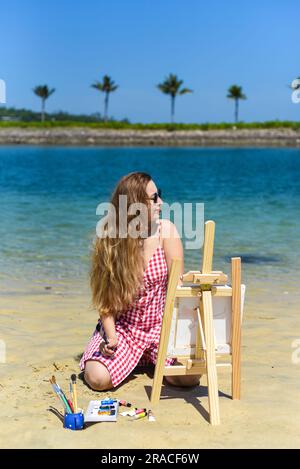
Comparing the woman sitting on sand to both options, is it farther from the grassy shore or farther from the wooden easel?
the grassy shore

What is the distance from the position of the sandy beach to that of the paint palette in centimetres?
4

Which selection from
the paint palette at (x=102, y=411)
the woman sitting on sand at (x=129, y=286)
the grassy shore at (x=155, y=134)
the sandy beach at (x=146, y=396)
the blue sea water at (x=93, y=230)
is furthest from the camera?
the grassy shore at (x=155, y=134)

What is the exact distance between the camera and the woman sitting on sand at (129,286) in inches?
169

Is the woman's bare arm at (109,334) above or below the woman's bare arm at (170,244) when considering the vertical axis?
below

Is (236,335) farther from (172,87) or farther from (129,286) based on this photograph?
(172,87)

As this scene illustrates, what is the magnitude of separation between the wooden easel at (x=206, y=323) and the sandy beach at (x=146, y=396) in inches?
5.8

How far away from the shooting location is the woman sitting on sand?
428 cm

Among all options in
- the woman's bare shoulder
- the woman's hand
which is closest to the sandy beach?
the woman's hand

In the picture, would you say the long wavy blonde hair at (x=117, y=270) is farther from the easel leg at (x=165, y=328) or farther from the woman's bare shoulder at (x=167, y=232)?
the easel leg at (x=165, y=328)

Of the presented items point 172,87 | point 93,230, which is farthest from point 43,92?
point 93,230

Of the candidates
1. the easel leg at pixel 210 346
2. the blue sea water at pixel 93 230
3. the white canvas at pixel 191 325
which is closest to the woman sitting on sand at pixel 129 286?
the white canvas at pixel 191 325

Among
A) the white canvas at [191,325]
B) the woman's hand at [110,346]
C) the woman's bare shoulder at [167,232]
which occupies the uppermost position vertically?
the woman's bare shoulder at [167,232]
